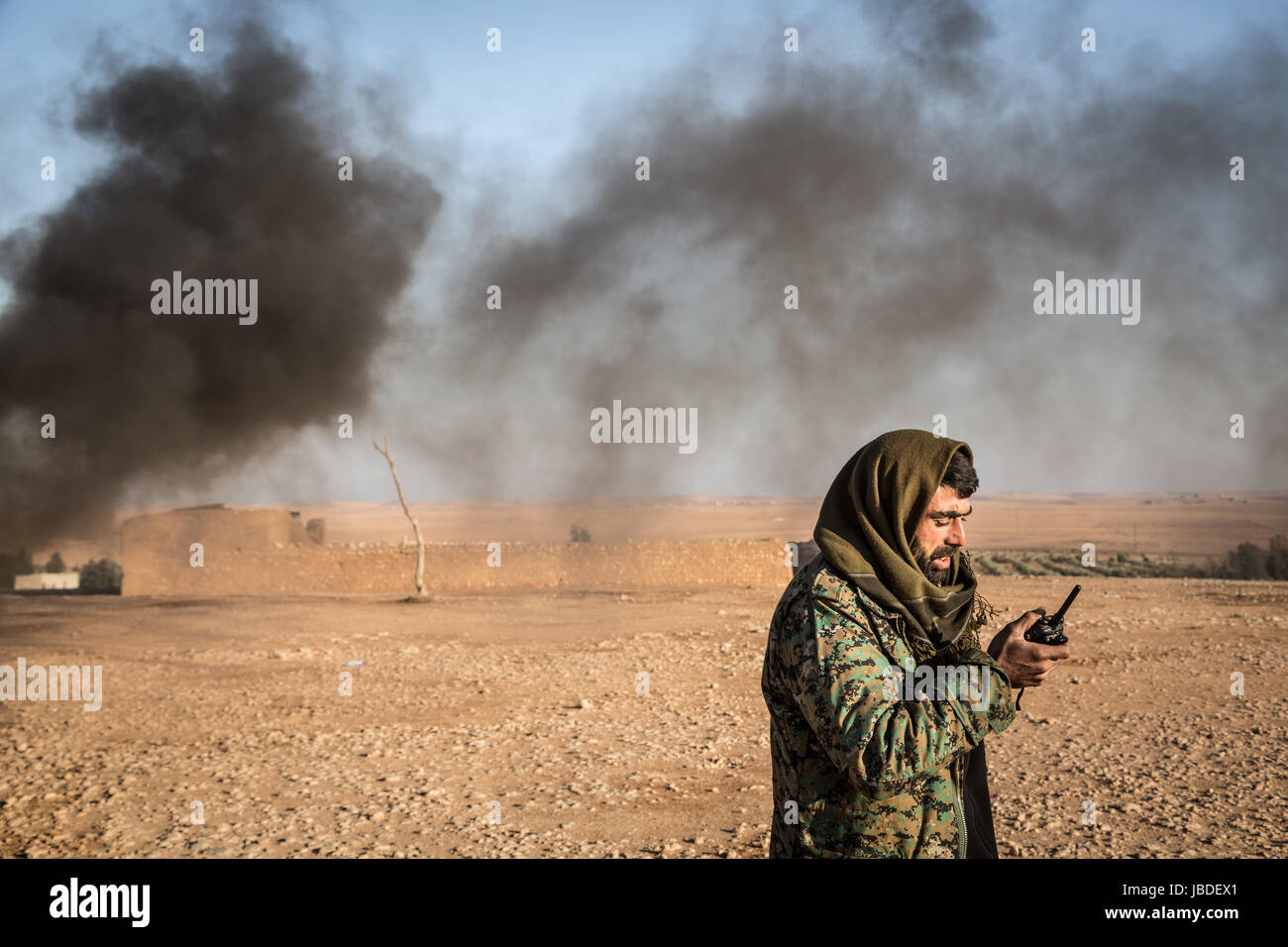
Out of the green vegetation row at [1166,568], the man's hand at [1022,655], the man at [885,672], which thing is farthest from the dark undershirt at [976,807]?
the green vegetation row at [1166,568]

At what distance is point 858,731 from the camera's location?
1.75 meters

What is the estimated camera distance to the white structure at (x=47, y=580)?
26391 mm

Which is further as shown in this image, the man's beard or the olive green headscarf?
the man's beard

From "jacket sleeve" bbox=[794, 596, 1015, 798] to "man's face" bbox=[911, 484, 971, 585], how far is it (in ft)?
0.95

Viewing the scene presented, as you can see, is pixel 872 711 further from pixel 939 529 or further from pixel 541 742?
pixel 541 742

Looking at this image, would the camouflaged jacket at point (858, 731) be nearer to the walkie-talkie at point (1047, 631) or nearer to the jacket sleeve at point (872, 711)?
the jacket sleeve at point (872, 711)

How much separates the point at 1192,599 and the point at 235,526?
20383 mm

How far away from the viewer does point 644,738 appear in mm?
7445

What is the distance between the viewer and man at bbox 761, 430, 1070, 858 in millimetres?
1772

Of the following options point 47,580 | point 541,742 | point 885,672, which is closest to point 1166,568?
Result: point 541,742

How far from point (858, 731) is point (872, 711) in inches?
1.8

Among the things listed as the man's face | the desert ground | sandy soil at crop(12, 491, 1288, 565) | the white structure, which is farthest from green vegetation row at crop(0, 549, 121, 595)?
the man's face

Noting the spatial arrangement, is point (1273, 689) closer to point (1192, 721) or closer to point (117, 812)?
point (1192, 721)

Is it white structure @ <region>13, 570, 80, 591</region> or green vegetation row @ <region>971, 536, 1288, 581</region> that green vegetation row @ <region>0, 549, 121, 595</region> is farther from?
green vegetation row @ <region>971, 536, 1288, 581</region>
